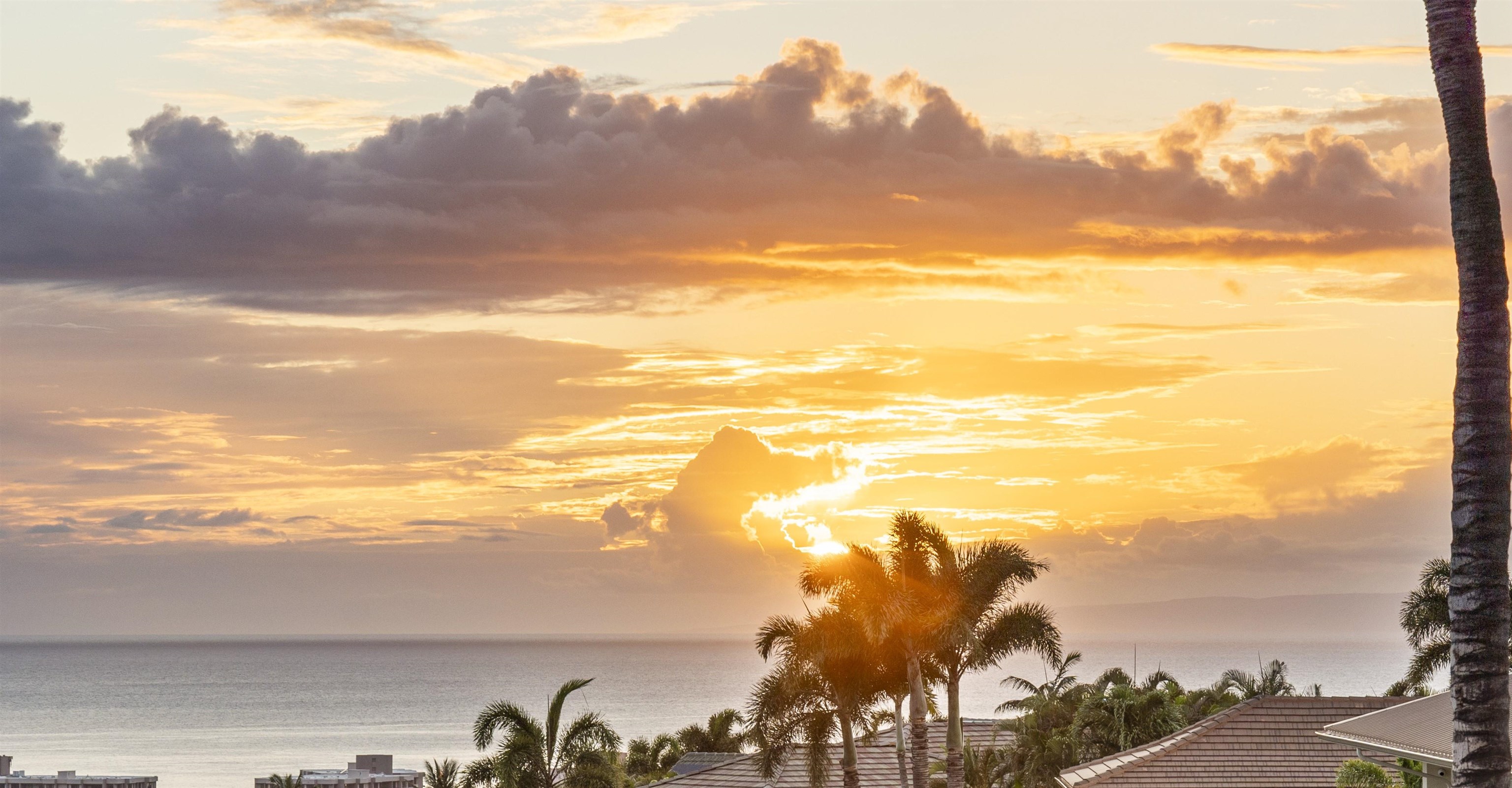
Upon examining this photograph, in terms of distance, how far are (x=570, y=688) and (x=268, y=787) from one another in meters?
25.7

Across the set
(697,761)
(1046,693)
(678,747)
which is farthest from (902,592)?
(678,747)

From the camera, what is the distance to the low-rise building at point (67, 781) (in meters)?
71.7

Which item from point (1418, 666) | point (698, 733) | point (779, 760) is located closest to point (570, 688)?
point (779, 760)

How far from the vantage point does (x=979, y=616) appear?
34219mm

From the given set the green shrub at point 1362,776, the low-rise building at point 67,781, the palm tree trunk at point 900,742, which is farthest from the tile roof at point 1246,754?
the low-rise building at point 67,781

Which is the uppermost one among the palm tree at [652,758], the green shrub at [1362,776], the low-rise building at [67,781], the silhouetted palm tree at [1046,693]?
the silhouetted palm tree at [1046,693]

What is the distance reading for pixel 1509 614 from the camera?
38.1 feet

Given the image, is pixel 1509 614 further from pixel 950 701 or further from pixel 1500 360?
pixel 950 701

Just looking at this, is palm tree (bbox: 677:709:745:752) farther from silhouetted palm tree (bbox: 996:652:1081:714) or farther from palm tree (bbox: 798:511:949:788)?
palm tree (bbox: 798:511:949:788)

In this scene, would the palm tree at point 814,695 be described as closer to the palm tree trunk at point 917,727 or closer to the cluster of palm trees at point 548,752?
the palm tree trunk at point 917,727

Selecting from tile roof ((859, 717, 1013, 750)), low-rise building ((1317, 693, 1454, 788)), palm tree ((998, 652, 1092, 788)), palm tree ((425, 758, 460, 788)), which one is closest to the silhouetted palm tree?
palm tree ((998, 652, 1092, 788))

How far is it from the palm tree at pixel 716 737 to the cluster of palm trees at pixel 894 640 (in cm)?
3969

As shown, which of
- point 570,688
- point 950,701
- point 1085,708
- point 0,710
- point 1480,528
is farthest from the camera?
point 0,710

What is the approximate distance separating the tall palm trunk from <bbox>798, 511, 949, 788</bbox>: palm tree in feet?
71.7
